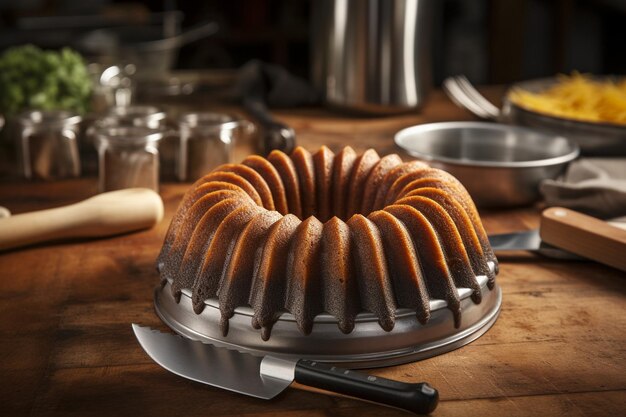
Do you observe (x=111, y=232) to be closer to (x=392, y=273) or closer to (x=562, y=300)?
(x=392, y=273)

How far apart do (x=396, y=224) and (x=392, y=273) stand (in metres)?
0.06

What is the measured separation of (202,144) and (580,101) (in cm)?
97

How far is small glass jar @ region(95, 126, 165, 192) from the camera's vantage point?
5.37 feet

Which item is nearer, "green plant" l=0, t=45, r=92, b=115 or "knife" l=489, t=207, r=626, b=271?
"knife" l=489, t=207, r=626, b=271

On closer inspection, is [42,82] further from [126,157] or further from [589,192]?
[589,192]

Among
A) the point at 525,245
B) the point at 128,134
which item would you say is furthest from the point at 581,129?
the point at 128,134

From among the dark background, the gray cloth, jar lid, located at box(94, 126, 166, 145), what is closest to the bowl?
the gray cloth

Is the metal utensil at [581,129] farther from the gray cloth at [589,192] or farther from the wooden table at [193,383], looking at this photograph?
the wooden table at [193,383]

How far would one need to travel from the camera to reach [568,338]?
111cm

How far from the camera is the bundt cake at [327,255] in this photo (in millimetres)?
1009

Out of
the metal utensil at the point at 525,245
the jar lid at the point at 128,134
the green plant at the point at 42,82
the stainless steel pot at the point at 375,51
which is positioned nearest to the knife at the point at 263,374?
the metal utensil at the point at 525,245

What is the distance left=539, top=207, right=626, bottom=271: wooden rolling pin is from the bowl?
8.7 inches

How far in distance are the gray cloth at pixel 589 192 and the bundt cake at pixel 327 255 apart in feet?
1.54

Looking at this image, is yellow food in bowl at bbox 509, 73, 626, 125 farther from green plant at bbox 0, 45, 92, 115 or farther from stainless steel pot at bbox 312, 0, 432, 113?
green plant at bbox 0, 45, 92, 115
